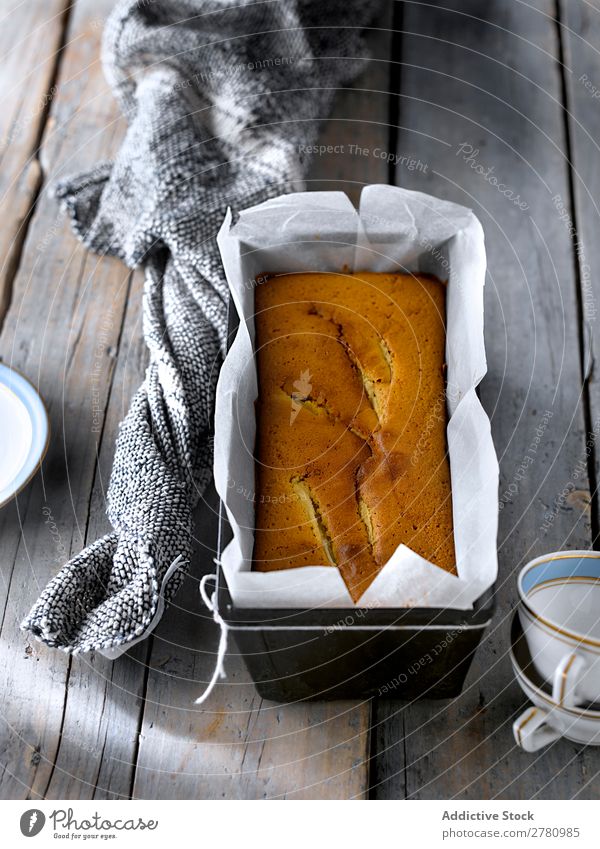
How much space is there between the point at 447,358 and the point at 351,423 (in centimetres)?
13

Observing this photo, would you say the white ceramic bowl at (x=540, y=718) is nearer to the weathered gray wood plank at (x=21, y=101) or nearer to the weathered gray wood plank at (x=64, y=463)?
the weathered gray wood plank at (x=64, y=463)

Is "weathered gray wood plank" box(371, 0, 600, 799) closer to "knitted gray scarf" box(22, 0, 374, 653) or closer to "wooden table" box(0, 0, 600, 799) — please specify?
"wooden table" box(0, 0, 600, 799)

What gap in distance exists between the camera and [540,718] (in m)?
0.78

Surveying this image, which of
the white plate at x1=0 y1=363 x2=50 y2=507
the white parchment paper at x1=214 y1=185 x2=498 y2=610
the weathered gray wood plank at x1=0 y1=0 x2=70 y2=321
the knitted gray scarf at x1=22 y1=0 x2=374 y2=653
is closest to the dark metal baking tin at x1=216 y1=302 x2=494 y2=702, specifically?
the white parchment paper at x1=214 y1=185 x2=498 y2=610

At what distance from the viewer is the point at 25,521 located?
976 millimetres

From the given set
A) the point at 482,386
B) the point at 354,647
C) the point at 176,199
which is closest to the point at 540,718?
the point at 354,647

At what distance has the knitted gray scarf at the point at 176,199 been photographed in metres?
0.87

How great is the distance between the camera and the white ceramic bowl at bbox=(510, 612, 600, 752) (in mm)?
766

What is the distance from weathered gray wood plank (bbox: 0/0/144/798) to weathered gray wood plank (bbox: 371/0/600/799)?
0.27 metres

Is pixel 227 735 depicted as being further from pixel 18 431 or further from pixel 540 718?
pixel 18 431

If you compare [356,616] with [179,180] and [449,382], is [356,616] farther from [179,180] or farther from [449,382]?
[179,180]

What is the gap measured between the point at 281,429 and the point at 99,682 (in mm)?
300
